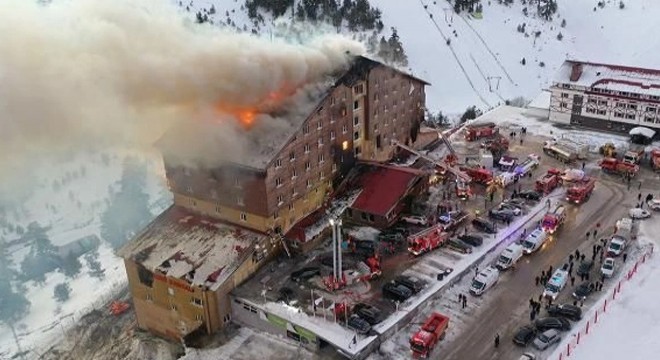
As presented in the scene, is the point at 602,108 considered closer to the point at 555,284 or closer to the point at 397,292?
the point at 555,284

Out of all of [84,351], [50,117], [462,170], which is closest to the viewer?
[50,117]

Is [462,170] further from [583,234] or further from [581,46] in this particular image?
[581,46]

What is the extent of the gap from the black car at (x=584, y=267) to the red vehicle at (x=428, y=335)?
11407 mm

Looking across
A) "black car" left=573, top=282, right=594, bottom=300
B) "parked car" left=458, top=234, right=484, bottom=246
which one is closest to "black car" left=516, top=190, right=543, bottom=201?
"parked car" left=458, top=234, right=484, bottom=246

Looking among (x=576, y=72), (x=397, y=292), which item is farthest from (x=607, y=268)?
(x=576, y=72)

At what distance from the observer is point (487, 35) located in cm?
12775

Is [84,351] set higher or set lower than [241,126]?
lower

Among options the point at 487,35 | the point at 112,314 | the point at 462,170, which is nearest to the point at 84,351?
the point at 112,314

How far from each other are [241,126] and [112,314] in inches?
868

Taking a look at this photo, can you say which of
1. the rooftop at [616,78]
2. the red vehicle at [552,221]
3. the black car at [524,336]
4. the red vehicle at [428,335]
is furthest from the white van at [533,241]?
the rooftop at [616,78]

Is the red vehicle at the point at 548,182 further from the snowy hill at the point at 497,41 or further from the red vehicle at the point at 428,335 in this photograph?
the snowy hill at the point at 497,41

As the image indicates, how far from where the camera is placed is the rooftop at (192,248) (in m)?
44.0

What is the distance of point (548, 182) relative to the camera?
56156 mm

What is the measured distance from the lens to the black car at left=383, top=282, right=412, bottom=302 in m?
42.2
